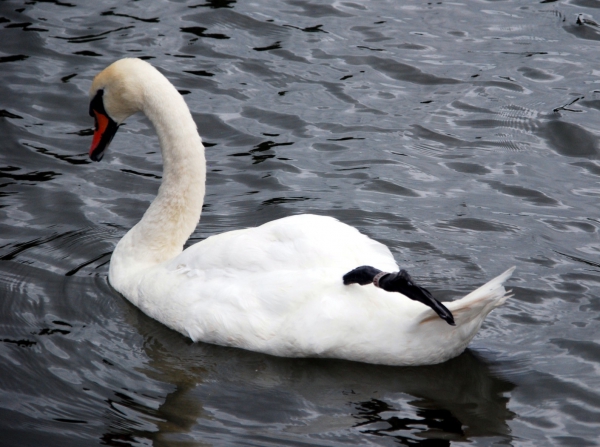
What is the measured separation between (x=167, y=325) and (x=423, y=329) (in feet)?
5.55

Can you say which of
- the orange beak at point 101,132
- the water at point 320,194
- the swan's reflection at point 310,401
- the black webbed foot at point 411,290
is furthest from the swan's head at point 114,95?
the black webbed foot at point 411,290

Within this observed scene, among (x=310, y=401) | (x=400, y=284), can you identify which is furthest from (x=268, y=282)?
(x=400, y=284)

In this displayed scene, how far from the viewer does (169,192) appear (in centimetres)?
647

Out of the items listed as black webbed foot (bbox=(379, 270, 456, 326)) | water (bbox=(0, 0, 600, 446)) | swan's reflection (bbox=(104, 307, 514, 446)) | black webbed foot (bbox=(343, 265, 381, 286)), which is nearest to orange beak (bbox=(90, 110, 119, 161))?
water (bbox=(0, 0, 600, 446))

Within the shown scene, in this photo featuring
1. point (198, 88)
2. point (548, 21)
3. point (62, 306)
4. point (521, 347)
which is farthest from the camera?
point (548, 21)

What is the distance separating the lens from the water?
508 cm

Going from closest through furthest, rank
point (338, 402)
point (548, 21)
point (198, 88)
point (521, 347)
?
point (338, 402), point (521, 347), point (198, 88), point (548, 21)

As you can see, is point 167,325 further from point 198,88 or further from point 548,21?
point 548,21

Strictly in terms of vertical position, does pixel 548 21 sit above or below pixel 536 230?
above

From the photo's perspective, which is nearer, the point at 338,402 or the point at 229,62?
the point at 338,402

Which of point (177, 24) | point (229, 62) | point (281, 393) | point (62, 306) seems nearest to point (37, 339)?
point (62, 306)

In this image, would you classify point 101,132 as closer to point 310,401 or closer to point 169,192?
point 169,192

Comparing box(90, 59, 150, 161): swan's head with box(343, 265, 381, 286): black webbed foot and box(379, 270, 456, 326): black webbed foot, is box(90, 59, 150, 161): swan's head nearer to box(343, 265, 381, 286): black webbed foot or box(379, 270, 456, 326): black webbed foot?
box(343, 265, 381, 286): black webbed foot

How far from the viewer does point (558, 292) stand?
Answer: 627 centimetres
